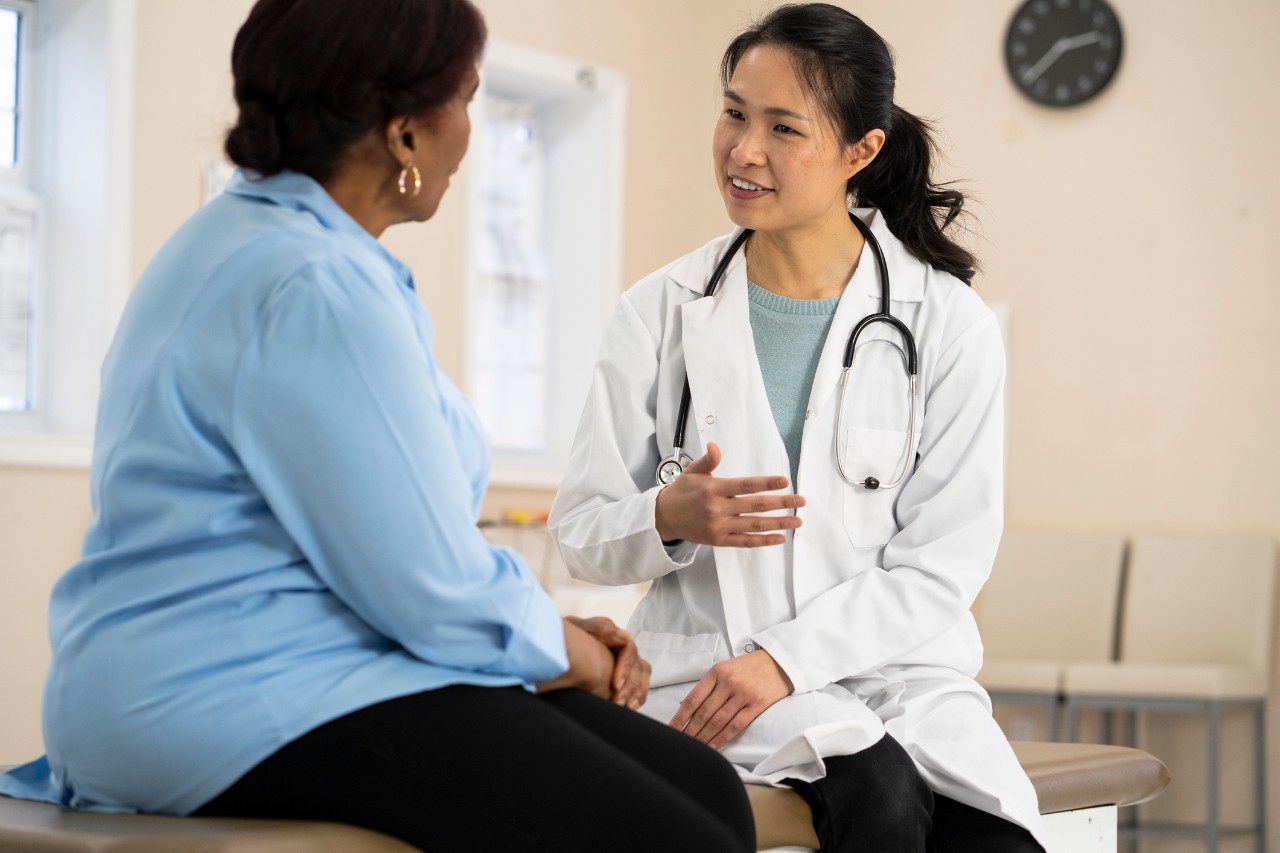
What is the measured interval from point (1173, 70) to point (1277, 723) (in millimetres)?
2050

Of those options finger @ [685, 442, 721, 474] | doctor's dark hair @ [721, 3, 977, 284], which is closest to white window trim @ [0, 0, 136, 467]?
doctor's dark hair @ [721, 3, 977, 284]

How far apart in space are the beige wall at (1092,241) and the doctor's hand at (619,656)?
2.80 meters

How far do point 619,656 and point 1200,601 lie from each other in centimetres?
330

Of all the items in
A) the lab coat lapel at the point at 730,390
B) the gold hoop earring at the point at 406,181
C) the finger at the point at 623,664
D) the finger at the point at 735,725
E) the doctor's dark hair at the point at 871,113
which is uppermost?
the doctor's dark hair at the point at 871,113

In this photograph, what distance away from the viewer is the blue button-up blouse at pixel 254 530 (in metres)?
1.04

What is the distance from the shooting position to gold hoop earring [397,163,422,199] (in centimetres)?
121

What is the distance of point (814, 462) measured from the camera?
1.73m

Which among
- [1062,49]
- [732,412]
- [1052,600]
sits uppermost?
[1062,49]

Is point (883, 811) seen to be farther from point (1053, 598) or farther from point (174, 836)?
point (1053, 598)

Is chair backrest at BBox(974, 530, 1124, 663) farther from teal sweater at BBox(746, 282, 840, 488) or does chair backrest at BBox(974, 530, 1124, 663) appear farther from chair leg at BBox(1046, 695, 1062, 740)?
teal sweater at BBox(746, 282, 840, 488)

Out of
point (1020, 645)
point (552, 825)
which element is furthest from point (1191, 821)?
point (552, 825)

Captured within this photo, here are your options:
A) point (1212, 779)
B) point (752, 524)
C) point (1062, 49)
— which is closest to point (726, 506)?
point (752, 524)

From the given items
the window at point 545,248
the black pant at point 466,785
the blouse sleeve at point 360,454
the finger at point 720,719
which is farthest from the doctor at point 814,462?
the window at point 545,248

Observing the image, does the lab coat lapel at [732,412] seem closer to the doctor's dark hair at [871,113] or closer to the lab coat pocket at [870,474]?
the lab coat pocket at [870,474]
